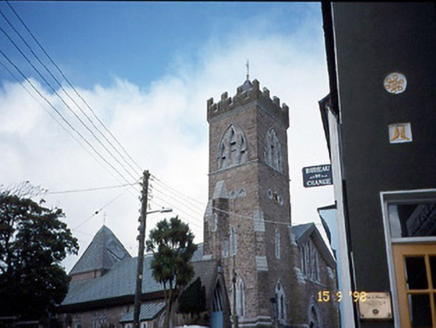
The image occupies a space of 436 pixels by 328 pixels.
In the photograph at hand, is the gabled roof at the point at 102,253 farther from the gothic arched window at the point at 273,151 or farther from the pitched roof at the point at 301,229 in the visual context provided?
the gothic arched window at the point at 273,151

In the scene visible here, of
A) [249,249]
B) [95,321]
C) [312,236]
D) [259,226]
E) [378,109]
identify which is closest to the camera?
[378,109]

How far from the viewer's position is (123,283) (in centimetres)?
3055

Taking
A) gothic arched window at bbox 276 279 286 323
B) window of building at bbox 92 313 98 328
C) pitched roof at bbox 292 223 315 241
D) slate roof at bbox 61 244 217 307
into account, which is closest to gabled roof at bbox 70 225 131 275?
slate roof at bbox 61 244 217 307

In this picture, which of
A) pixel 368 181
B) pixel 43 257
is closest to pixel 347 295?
pixel 368 181

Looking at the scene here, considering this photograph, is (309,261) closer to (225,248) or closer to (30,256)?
(225,248)

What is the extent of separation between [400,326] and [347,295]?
56.9 inches

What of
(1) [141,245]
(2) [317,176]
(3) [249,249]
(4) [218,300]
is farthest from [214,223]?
(2) [317,176]

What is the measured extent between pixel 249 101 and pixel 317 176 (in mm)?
26853

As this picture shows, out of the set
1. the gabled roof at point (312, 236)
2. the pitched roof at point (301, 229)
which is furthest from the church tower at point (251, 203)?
the gabled roof at point (312, 236)

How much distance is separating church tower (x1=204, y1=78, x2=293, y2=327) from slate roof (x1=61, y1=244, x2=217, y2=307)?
10.1 feet

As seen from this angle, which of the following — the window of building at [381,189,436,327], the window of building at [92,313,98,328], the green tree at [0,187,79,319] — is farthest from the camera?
the window of building at [92,313,98,328]

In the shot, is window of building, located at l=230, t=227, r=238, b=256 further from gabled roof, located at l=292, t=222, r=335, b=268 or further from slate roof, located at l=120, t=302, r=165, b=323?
slate roof, located at l=120, t=302, r=165, b=323

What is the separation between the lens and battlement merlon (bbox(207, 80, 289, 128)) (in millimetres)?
37000

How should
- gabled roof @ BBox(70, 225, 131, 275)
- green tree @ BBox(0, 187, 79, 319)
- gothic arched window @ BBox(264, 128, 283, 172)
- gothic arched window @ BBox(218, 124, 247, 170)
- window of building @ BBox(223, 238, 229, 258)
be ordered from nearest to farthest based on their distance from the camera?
1. green tree @ BBox(0, 187, 79, 319)
2. window of building @ BBox(223, 238, 229, 258)
3. gothic arched window @ BBox(218, 124, 247, 170)
4. gothic arched window @ BBox(264, 128, 283, 172)
5. gabled roof @ BBox(70, 225, 131, 275)
